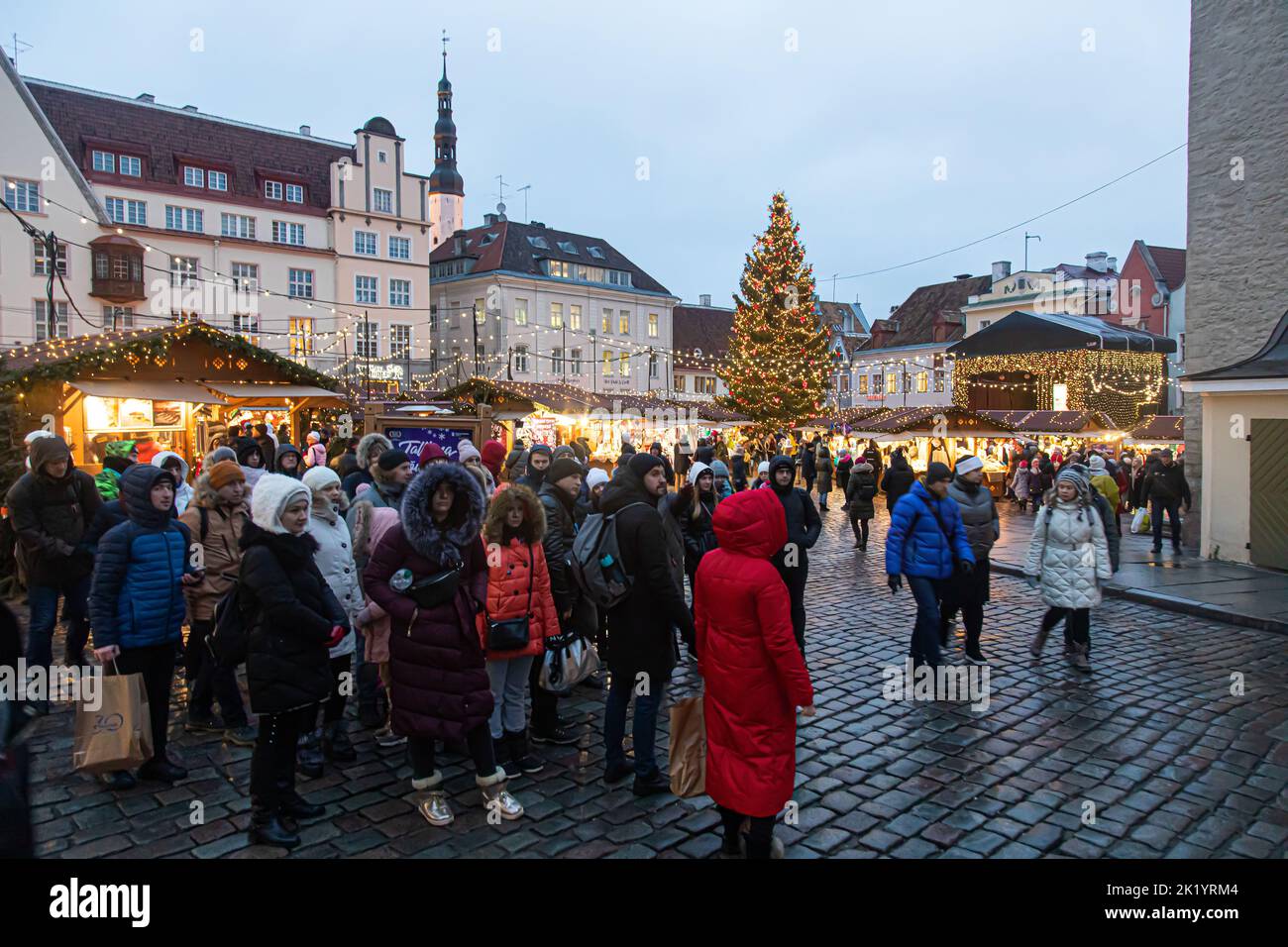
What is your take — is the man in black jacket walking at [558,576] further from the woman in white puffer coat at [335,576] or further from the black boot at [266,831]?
the black boot at [266,831]

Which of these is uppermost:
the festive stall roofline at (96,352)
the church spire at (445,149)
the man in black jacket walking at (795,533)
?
the church spire at (445,149)

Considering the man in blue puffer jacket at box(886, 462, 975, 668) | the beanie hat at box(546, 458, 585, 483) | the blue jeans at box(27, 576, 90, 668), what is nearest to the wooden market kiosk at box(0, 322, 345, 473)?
the blue jeans at box(27, 576, 90, 668)

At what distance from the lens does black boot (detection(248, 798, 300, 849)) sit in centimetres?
410

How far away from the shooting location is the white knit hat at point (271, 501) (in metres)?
3.97

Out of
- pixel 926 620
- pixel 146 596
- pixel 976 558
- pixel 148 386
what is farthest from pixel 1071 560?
pixel 148 386

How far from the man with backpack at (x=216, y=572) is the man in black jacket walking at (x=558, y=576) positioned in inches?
77.3

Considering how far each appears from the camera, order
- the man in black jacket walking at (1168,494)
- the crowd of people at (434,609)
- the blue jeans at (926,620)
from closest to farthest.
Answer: the crowd of people at (434,609), the blue jeans at (926,620), the man in black jacket walking at (1168,494)

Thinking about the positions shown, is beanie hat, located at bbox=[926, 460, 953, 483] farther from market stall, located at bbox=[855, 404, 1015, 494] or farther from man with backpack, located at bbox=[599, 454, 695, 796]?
→ market stall, located at bbox=[855, 404, 1015, 494]

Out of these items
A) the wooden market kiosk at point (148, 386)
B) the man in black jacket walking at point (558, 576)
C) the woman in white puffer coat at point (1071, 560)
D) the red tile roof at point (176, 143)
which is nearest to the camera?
the man in black jacket walking at point (558, 576)

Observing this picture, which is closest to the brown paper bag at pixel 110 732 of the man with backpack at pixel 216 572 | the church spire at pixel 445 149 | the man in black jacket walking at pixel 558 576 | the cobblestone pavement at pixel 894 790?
the cobblestone pavement at pixel 894 790

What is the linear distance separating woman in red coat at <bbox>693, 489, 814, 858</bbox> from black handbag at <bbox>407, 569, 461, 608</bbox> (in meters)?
1.33

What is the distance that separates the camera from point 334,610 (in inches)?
168
